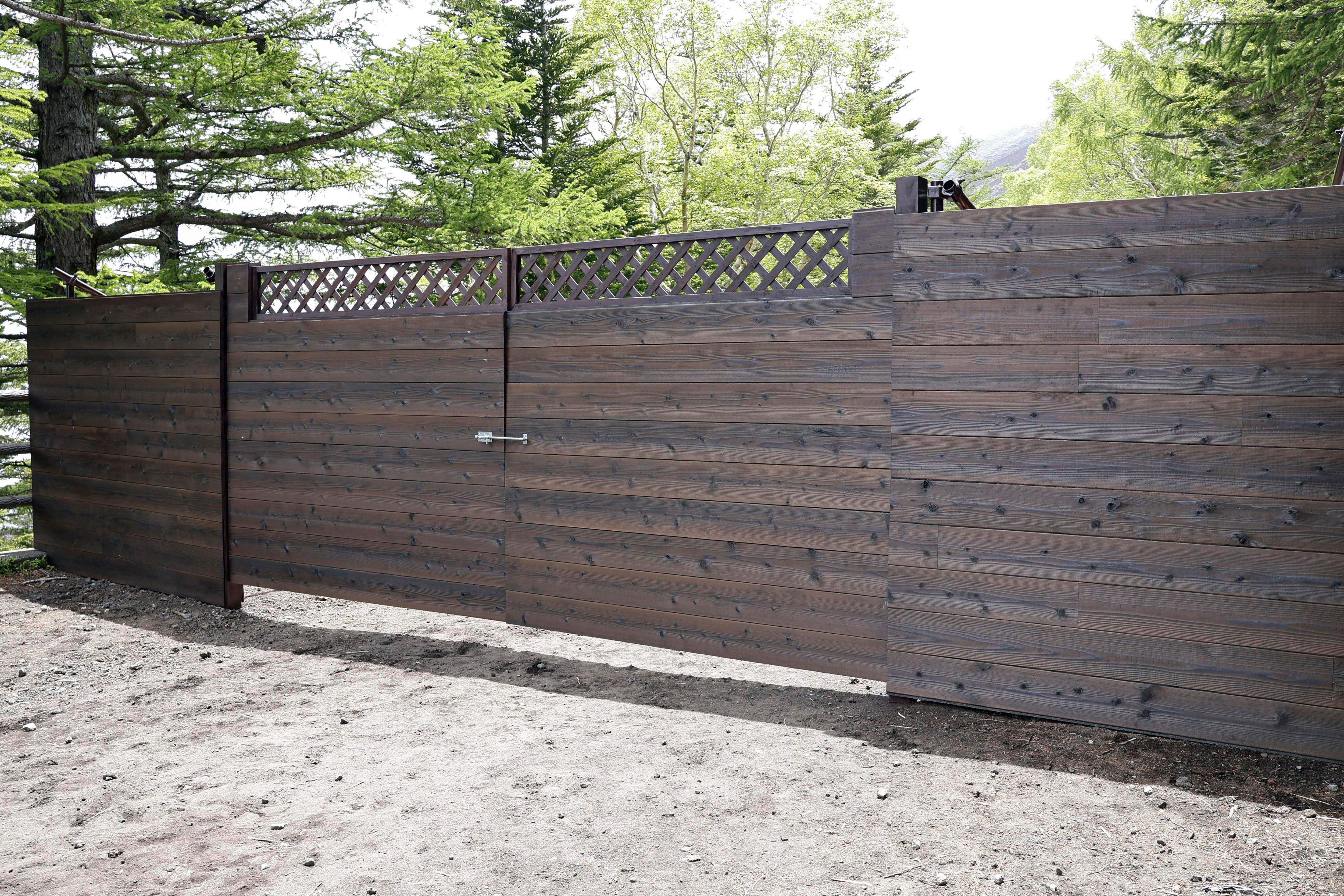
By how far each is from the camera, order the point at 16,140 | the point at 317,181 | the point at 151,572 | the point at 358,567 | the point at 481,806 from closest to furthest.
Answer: the point at 481,806 < the point at 358,567 < the point at 151,572 < the point at 16,140 < the point at 317,181

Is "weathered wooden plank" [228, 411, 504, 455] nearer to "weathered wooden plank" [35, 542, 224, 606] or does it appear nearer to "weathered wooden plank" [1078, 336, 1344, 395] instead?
"weathered wooden plank" [35, 542, 224, 606]

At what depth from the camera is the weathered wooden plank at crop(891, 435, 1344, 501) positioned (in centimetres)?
285

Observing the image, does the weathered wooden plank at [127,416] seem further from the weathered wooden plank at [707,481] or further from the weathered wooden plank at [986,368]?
the weathered wooden plank at [986,368]

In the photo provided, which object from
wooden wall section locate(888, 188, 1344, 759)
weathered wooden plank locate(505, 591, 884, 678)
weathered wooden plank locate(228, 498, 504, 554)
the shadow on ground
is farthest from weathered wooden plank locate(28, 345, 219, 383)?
wooden wall section locate(888, 188, 1344, 759)

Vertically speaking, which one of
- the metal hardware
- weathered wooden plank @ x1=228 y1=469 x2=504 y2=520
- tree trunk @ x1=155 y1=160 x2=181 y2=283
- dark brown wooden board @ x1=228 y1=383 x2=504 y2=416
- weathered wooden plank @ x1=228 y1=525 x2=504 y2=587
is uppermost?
tree trunk @ x1=155 y1=160 x2=181 y2=283

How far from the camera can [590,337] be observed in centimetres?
413

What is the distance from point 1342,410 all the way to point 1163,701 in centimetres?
110

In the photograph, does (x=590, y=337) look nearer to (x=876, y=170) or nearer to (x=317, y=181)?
(x=317, y=181)

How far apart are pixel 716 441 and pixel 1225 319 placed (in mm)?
1907

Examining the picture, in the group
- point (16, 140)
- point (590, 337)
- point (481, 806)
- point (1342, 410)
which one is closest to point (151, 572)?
point (590, 337)

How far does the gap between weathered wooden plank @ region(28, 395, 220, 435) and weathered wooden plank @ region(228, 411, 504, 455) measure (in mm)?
203

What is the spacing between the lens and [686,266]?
13.1 feet

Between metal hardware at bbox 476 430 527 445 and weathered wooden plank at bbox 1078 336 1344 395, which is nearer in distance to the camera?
weathered wooden plank at bbox 1078 336 1344 395

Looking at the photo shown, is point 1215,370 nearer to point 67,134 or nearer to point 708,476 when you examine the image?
point 708,476
